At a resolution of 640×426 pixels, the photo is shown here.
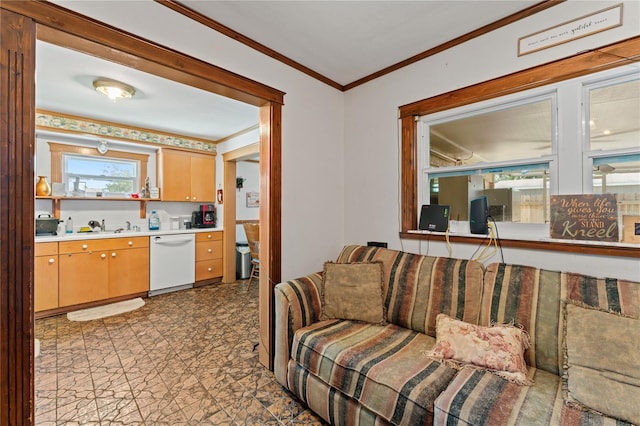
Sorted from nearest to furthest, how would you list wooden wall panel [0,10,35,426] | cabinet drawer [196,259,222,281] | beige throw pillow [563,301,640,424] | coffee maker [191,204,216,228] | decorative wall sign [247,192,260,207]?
1. beige throw pillow [563,301,640,424]
2. wooden wall panel [0,10,35,426]
3. cabinet drawer [196,259,222,281]
4. coffee maker [191,204,216,228]
5. decorative wall sign [247,192,260,207]

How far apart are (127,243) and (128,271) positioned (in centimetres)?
39

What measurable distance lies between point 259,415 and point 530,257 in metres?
2.02

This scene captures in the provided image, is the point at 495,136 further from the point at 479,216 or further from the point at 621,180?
the point at 621,180

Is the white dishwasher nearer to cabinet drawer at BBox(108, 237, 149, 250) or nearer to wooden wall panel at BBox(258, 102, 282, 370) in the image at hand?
cabinet drawer at BBox(108, 237, 149, 250)

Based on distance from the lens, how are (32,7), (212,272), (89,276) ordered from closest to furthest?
(32,7) → (89,276) → (212,272)

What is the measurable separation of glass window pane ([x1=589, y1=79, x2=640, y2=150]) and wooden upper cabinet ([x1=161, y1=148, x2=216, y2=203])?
490cm

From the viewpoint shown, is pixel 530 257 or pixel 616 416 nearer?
pixel 616 416

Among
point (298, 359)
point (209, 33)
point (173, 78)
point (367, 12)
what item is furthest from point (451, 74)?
point (298, 359)

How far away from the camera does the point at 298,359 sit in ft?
5.76

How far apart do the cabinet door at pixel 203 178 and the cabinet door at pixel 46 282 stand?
2004mm

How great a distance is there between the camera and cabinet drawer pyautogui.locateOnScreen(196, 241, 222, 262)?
4.51 meters

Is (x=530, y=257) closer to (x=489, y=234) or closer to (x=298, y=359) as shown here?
(x=489, y=234)

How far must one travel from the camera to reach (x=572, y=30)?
1.62 m

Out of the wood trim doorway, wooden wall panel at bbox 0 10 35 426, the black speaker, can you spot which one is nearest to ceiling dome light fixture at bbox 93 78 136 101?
the wood trim doorway
